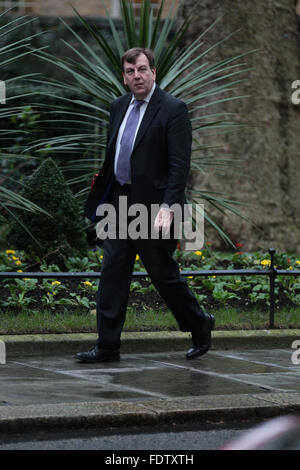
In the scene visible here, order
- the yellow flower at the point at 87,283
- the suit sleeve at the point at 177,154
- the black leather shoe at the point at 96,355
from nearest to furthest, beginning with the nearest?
the suit sleeve at the point at 177,154
the black leather shoe at the point at 96,355
the yellow flower at the point at 87,283

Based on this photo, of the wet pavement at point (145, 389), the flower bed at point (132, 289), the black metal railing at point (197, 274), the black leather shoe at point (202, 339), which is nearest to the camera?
the wet pavement at point (145, 389)

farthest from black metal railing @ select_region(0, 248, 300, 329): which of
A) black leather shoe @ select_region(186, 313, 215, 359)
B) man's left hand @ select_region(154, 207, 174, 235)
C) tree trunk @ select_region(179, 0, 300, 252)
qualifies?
tree trunk @ select_region(179, 0, 300, 252)

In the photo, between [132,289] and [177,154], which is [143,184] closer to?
[177,154]

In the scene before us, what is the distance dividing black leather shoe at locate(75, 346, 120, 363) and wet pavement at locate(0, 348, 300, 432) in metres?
0.06

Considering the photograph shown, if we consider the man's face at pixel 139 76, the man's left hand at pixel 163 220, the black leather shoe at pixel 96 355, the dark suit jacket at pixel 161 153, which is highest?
the man's face at pixel 139 76

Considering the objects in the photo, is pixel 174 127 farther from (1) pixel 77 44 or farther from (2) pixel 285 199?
(1) pixel 77 44

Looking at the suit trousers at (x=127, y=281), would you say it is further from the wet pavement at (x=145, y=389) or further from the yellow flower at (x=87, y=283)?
the yellow flower at (x=87, y=283)

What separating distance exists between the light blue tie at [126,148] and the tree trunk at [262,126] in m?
5.24

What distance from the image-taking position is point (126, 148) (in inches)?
234

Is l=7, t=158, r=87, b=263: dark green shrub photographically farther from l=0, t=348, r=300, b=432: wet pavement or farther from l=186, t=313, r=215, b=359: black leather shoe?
l=186, t=313, r=215, b=359: black leather shoe

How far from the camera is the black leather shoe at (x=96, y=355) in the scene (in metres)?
6.10

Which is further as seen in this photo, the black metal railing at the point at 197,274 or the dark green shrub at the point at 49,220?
the dark green shrub at the point at 49,220

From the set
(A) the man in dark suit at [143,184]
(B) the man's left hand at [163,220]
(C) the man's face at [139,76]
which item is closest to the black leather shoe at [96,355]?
(A) the man in dark suit at [143,184]

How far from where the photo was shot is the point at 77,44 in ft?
48.8
